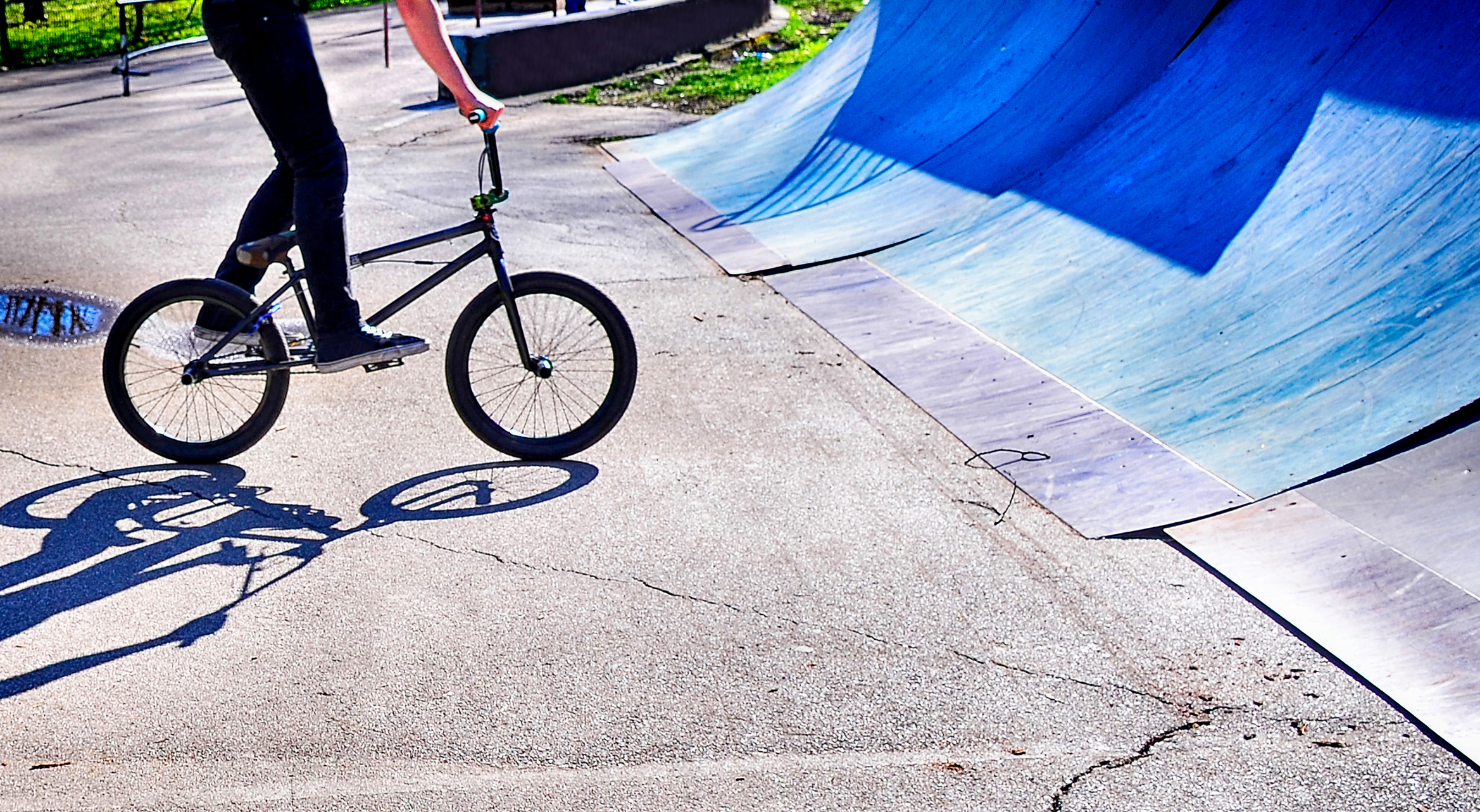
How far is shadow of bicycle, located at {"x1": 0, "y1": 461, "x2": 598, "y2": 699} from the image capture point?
14.6ft

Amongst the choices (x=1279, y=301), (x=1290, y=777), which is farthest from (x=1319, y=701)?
(x=1279, y=301)

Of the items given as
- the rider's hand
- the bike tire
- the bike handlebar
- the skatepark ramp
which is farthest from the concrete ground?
the rider's hand

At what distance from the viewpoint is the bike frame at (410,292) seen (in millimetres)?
5457

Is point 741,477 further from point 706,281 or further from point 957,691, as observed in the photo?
point 706,281

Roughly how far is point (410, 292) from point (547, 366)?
62cm

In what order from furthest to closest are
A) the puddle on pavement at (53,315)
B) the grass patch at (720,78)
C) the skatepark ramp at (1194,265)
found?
the grass patch at (720,78) < the puddle on pavement at (53,315) < the skatepark ramp at (1194,265)

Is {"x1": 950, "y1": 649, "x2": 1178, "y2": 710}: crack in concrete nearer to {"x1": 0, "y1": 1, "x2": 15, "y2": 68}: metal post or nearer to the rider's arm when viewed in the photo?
the rider's arm

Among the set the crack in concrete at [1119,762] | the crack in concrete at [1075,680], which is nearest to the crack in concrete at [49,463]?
the crack in concrete at [1075,680]

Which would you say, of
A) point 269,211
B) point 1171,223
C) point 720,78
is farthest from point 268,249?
point 720,78

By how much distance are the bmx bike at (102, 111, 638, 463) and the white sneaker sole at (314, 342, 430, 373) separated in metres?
0.06

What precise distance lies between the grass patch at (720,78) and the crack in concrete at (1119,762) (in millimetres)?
12570

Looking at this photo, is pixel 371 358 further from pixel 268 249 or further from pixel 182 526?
pixel 182 526

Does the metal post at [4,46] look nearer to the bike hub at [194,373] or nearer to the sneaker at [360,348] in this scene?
the bike hub at [194,373]

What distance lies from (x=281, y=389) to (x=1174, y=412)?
11.8 feet
